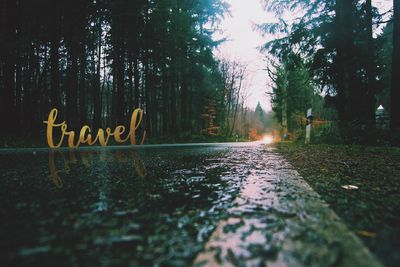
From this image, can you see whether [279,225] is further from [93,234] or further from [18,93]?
[18,93]

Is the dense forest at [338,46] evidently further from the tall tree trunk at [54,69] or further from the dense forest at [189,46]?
the tall tree trunk at [54,69]

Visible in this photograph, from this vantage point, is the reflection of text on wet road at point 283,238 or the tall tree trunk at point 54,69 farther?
the tall tree trunk at point 54,69

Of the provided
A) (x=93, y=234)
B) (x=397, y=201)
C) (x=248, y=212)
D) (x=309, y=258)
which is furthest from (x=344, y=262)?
(x=397, y=201)

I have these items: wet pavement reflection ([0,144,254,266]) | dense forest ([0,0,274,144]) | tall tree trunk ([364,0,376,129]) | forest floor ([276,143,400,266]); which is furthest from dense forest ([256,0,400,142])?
wet pavement reflection ([0,144,254,266])

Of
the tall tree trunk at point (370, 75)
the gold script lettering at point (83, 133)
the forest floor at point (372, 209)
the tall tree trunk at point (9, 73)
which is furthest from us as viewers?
the tall tree trunk at point (9, 73)

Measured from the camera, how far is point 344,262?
94 cm

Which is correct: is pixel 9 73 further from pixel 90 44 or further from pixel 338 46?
pixel 338 46

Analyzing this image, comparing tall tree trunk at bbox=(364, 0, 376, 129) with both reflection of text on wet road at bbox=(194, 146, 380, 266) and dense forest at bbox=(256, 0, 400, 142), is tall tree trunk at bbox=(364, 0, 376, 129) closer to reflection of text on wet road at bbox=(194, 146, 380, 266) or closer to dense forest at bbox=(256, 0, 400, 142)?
dense forest at bbox=(256, 0, 400, 142)

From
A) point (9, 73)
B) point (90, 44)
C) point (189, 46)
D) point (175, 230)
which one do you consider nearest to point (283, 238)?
point (175, 230)

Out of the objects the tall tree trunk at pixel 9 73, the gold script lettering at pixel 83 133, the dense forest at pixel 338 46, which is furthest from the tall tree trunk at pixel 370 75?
the tall tree trunk at pixel 9 73

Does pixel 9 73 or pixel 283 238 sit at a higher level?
pixel 9 73

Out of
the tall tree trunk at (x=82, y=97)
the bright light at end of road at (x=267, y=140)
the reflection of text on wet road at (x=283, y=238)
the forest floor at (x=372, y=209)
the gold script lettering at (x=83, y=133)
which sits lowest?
the bright light at end of road at (x=267, y=140)

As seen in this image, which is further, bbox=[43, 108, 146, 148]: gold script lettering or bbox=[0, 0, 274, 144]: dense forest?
bbox=[0, 0, 274, 144]: dense forest

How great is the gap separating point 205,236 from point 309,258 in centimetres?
46
